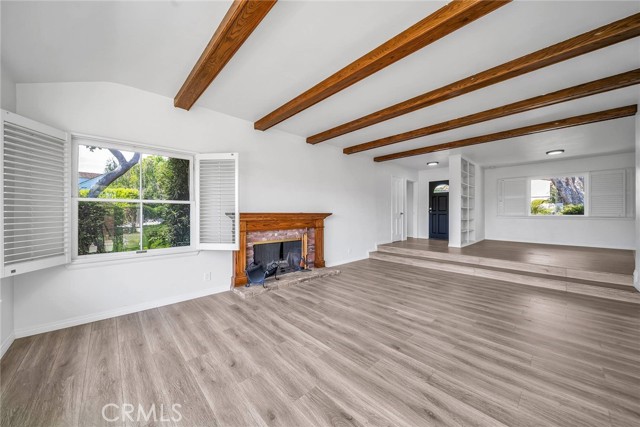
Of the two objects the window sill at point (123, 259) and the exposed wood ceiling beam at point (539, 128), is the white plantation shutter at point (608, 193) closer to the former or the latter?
the exposed wood ceiling beam at point (539, 128)

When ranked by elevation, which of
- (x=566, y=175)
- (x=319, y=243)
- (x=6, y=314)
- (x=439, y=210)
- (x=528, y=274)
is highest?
(x=566, y=175)

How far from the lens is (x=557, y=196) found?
659 cm

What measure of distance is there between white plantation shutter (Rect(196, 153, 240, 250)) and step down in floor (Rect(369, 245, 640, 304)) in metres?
3.98

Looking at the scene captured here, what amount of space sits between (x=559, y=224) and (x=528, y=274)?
389 centimetres

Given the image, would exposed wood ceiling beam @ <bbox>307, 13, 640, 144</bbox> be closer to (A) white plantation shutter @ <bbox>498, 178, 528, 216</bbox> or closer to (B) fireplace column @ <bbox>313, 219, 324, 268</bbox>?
(B) fireplace column @ <bbox>313, 219, 324, 268</bbox>

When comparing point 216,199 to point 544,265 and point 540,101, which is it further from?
point 544,265

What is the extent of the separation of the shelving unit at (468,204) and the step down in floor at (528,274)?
53.9 inches

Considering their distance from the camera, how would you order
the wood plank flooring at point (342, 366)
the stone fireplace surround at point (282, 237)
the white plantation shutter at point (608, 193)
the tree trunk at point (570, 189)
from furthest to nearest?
the tree trunk at point (570, 189) → the white plantation shutter at point (608, 193) → the stone fireplace surround at point (282, 237) → the wood plank flooring at point (342, 366)

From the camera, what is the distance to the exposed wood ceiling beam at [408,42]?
1666mm

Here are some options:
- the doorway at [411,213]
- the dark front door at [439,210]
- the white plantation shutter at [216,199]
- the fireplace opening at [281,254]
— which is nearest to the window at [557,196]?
the dark front door at [439,210]

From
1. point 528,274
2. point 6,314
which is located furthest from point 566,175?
point 6,314

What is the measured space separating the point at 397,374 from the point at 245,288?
8.30 feet

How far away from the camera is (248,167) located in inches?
158

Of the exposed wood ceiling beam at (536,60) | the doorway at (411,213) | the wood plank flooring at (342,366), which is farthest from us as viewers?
the doorway at (411,213)
